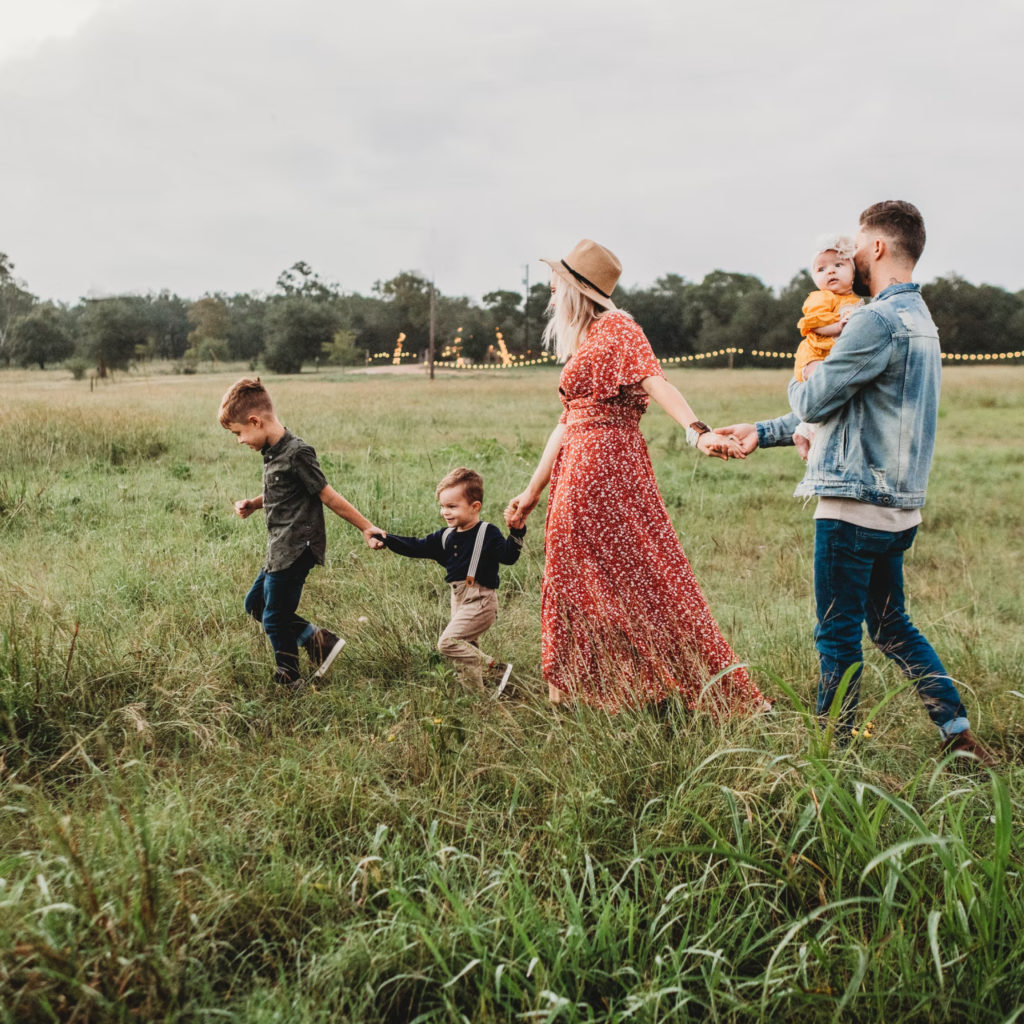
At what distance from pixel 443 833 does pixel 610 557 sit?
1.50 m

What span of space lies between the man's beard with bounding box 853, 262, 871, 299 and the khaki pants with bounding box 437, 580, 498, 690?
6.77 ft

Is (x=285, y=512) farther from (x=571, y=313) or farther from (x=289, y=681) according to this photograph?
(x=571, y=313)

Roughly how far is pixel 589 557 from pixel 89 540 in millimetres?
4394

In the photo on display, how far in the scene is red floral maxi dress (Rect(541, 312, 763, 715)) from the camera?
11.7ft

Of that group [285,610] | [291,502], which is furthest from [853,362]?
[285,610]

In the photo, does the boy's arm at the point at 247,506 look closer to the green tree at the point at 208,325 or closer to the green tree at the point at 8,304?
the green tree at the point at 8,304

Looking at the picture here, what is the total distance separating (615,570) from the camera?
363cm

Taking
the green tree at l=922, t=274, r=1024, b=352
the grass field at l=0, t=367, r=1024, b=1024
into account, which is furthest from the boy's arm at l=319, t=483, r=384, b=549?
the green tree at l=922, t=274, r=1024, b=352

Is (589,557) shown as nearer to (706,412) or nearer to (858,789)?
(858,789)

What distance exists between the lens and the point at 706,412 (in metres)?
22.5

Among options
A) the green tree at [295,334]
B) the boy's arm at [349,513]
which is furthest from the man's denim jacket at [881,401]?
the green tree at [295,334]

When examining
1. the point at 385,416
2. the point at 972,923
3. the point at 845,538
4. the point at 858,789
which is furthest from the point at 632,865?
the point at 385,416

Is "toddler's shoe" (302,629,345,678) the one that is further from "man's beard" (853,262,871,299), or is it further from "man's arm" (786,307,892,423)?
"man's beard" (853,262,871,299)

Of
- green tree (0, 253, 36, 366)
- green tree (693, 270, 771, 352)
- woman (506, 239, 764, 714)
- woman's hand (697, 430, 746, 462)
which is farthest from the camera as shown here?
green tree (693, 270, 771, 352)
